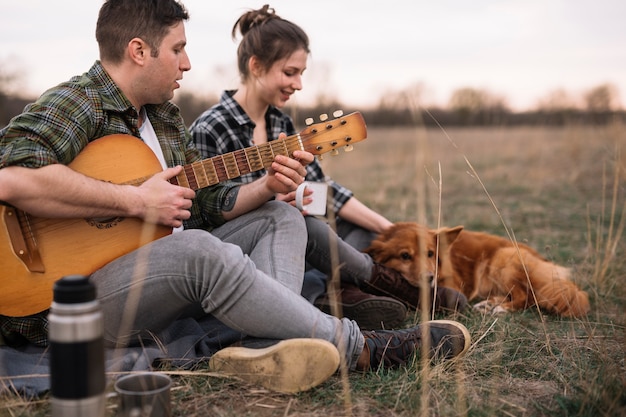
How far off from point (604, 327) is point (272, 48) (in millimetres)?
2474

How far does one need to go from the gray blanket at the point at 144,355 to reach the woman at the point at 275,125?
29.2 inches

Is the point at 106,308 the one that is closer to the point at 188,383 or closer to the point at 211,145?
the point at 188,383

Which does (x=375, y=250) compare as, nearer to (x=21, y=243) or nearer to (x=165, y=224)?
(x=165, y=224)

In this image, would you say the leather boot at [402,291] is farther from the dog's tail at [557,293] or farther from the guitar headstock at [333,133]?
the guitar headstock at [333,133]

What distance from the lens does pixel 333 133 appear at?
2676 mm

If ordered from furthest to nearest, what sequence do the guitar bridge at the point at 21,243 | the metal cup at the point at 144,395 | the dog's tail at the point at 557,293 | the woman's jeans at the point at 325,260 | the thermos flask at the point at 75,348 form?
the dog's tail at the point at 557,293
the woman's jeans at the point at 325,260
the guitar bridge at the point at 21,243
the metal cup at the point at 144,395
the thermos flask at the point at 75,348

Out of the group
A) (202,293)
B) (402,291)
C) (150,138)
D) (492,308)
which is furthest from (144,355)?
(492,308)

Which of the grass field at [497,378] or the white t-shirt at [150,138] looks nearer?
the grass field at [497,378]

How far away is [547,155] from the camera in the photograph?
11.7 m

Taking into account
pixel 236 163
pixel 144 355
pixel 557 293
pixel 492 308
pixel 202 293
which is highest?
pixel 236 163

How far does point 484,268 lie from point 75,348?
2962mm

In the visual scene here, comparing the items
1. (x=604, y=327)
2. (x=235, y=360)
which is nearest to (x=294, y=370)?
(x=235, y=360)

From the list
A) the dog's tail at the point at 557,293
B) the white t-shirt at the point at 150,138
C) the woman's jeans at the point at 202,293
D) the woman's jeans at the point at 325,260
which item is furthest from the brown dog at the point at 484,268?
the white t-shirt at the point at 150,138

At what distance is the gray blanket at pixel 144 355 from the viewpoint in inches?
83.1
